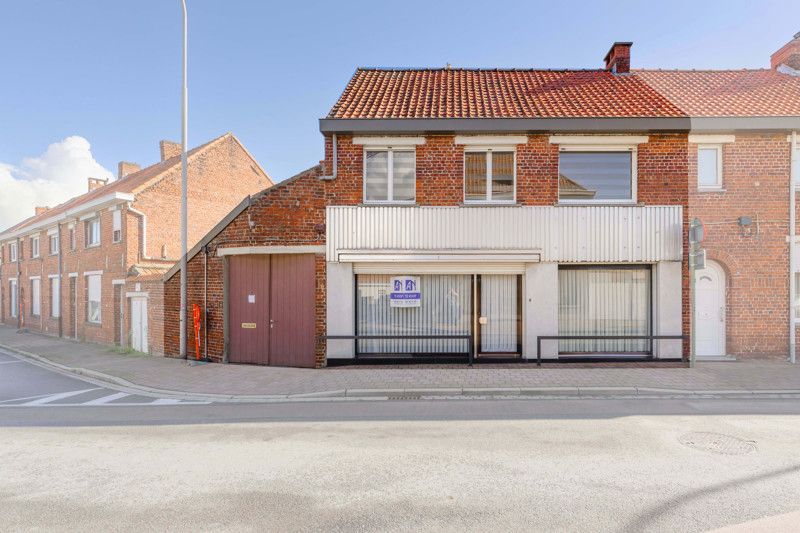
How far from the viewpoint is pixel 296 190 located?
10.5 meters

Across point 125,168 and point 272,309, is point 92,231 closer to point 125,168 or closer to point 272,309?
point 125,168

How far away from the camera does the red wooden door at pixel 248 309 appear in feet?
36.0

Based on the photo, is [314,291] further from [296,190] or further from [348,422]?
[348,422]

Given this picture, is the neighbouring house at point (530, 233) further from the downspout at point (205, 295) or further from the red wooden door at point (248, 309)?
the downspout at point (205, 295)

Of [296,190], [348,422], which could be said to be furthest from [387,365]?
[296,190]

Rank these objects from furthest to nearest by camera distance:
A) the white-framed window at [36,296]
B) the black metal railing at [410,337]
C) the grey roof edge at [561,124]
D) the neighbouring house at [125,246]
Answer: the white-framed window at [36,296] → the neighbouring house at [125,246] → the grey roof edge at [561,124] → the black metal railing at [410,337]

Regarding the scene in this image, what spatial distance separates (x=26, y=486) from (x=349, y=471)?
3.27 meters

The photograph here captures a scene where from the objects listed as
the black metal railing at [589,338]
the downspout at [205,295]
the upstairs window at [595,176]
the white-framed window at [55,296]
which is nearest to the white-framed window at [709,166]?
the upstairs window at [595,176]

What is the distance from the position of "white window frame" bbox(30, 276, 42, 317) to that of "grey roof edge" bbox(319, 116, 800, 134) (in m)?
20.8

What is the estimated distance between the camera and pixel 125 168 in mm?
24016

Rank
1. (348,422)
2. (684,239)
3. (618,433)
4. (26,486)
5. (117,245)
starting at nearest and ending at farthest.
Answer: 1. (26,486)
2. (618,433)
3. (348,422)
4. (684,239)
5. (117,245)

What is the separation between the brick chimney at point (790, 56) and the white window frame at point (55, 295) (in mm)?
28952

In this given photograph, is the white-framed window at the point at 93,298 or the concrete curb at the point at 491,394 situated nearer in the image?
the concrete curb at the point at 491,394

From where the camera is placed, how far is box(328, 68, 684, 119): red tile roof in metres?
10.6
